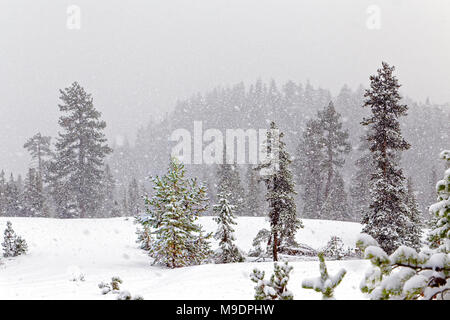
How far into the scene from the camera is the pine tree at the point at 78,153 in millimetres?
38375

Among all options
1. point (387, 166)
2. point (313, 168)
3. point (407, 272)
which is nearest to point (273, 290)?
point (407, 272)

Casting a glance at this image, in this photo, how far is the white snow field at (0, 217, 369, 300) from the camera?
8.16 metres

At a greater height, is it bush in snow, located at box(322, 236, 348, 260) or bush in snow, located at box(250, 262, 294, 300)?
bush in snow, located at box(250, 262, 294, 300)

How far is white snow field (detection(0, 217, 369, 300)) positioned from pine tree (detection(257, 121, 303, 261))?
5.66 m

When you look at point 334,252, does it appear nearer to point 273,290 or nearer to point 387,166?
point 387,166

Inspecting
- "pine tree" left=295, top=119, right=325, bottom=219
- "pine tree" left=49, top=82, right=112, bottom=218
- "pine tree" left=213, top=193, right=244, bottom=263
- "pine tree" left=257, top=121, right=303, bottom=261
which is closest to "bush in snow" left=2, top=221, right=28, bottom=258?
"pine tree" left=213, top=193, right=244, bottom=263

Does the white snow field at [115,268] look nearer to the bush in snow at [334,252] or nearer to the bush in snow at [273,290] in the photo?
the bush in snow at [273,290]

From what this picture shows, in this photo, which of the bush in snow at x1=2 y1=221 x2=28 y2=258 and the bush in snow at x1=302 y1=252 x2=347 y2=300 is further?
the bush in snow at x1=2 y1=221 x2=28 y2=258

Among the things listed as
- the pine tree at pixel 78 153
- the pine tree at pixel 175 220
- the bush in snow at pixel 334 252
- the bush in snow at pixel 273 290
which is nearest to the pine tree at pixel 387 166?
the bush in snow at pixel 334 252

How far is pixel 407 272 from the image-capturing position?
2160mm

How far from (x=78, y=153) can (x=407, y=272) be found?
4176 centimetres

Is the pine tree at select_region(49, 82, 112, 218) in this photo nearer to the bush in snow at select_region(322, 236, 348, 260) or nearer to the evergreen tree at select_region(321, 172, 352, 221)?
the bush in snow at select_region(322, 236, 348, 260)

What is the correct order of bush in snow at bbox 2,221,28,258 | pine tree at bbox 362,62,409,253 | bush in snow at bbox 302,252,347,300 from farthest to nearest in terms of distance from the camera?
pine tree at bbox 362,62,409,253 < bush in snow at bbox 2,221,28,258 < bush in snow at bbox 302,252,347,300
